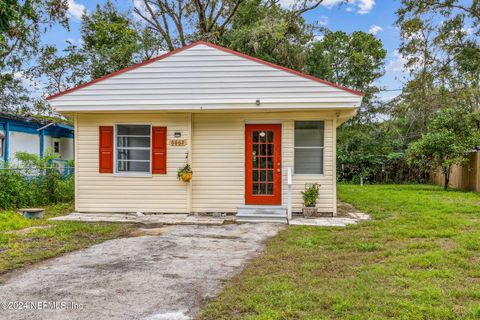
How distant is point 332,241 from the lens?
5.70 m

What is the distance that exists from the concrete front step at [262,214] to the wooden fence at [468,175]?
902cm

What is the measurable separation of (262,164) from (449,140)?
28.0 ft

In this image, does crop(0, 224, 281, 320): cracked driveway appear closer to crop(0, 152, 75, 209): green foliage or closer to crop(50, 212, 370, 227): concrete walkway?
crop(50, 212, 370, 227): concrete walkway

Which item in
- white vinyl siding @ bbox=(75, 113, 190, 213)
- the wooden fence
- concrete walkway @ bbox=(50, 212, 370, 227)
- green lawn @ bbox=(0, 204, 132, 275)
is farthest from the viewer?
the wooden fence

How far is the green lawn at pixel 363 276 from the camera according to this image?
119 inches

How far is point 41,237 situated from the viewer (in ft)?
19.6

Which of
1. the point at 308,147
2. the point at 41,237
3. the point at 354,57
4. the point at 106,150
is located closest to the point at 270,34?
the point at 354,57

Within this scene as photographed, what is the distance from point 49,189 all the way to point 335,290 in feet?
29.2

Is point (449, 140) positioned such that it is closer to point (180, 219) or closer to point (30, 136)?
point (180, 219)

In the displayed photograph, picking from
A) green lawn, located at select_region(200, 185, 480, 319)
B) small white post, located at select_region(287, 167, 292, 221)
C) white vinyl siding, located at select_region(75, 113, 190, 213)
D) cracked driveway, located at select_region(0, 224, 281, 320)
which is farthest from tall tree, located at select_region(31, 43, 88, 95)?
green lawn, located at select_region(200, 185, 480, 319)

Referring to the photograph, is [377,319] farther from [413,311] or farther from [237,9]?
[237,9]

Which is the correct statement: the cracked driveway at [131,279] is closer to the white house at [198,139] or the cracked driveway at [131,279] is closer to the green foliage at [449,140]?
the white house at [198,139]

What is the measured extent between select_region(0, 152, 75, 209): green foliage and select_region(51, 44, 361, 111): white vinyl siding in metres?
2.19

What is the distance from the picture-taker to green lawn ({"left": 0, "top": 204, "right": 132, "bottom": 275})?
15.8 ft
